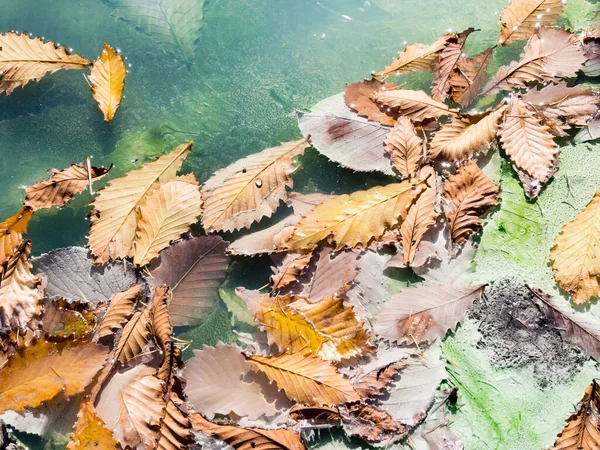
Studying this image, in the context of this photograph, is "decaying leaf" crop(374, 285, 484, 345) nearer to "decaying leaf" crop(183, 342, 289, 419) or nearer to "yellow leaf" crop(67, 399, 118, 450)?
"decaying leaf" crop(183, 342, 289, 419)

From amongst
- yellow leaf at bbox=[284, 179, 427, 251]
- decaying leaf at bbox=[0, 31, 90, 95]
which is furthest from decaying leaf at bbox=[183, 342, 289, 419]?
decaying leaf at bbox=[0, 31, 90, 95]

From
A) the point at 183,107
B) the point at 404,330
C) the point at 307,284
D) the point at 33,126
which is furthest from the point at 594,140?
the point at 33,126

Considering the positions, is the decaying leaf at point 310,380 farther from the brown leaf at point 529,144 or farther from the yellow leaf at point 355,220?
the brown leaf at point 529,144

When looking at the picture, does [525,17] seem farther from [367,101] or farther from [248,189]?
[248,189]

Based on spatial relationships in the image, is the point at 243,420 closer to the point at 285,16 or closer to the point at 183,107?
the point at 183,107

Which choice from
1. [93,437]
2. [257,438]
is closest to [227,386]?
[257,438]

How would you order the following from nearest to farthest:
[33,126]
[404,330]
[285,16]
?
[404,330] → [33,126] → [285,16]
